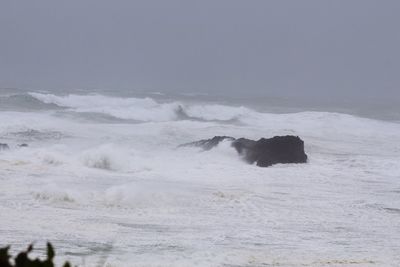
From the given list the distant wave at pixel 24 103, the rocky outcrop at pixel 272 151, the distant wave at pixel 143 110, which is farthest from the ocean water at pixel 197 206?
the distant wave at pixel 143 110

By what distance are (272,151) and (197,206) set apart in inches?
265

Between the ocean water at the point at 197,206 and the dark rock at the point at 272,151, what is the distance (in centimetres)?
38

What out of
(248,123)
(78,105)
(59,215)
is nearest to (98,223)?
(59,215)

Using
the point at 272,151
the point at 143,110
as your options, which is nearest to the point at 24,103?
the point at 143,110

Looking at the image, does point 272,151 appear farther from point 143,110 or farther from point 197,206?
point 143,110

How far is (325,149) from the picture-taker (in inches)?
853

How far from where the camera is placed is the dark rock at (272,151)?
1646 cm

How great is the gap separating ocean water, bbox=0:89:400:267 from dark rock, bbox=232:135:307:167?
38 centimetres

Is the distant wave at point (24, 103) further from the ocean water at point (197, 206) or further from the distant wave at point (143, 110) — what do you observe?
the ocean water at point (197, 206)

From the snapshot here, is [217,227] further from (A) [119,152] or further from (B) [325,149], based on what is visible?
(B) [325,149]

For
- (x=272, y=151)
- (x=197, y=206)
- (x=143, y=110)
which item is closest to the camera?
(x=197, y=206)

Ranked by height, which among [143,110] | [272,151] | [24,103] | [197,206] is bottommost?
[197,206]

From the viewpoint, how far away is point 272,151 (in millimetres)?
16781

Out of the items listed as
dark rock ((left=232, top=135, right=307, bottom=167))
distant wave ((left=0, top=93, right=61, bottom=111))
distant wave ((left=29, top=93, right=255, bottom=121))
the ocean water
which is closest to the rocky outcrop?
dark rock ((left=232, top=135, right=307, bottom=167))
